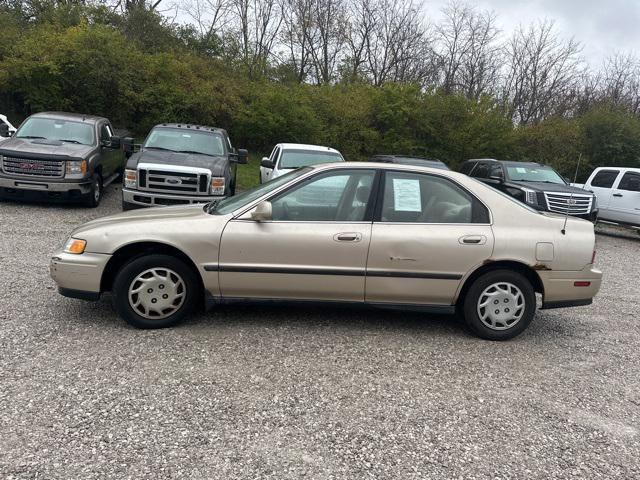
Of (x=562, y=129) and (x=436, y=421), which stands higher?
(x=562, y=129)

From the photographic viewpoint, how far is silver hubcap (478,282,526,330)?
4.64 meters

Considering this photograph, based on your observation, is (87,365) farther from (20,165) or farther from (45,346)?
(20,165)

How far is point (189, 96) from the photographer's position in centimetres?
1859

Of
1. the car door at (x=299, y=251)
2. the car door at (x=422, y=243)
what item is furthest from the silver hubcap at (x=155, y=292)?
the car door at (x=422, y=243)

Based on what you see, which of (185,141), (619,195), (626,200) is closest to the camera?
(185,141)

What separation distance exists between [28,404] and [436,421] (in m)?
2.56

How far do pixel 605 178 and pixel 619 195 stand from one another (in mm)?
780

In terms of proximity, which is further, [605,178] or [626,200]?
[605,178]

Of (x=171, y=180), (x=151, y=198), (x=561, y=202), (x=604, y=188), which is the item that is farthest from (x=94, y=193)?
(x=604, y=188)

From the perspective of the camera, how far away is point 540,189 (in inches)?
461

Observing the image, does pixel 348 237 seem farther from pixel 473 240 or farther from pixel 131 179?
pixel 131 179

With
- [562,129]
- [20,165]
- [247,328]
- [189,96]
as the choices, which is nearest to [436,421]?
[247,328]

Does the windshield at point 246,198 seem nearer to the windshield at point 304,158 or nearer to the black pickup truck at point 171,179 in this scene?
the black pickup truck at point 171,179

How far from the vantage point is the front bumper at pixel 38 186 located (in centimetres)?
947
